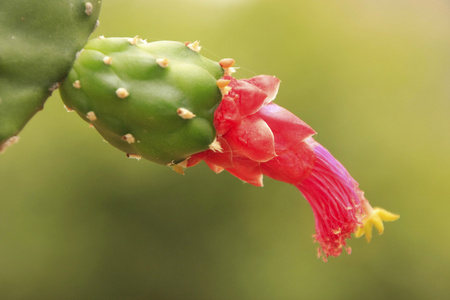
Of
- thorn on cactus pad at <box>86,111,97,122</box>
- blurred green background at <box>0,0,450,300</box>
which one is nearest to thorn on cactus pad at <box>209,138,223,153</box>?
thorn on cactus pad at <box>86,111,97,122</box>

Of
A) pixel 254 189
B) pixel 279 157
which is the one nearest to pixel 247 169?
pixel 279 157

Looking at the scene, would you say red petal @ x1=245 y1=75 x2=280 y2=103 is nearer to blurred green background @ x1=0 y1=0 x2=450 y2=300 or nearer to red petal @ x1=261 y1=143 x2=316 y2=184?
red petal @ x1=261 y1=143 x2=316 y2=184

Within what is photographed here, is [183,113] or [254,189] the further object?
[254,189]

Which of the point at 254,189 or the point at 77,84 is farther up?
the point at 77,84

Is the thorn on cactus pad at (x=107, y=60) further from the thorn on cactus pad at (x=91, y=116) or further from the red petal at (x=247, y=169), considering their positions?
the red petal at (x=247, y=169)

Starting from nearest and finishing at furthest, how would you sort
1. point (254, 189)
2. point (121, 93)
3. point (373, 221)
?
point (121, 93), point (373, 221), point (254, 189)

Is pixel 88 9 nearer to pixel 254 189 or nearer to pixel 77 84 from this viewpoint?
pixel 77 84

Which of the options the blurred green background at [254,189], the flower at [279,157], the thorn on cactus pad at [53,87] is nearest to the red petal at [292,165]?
the flower at [279,157]
